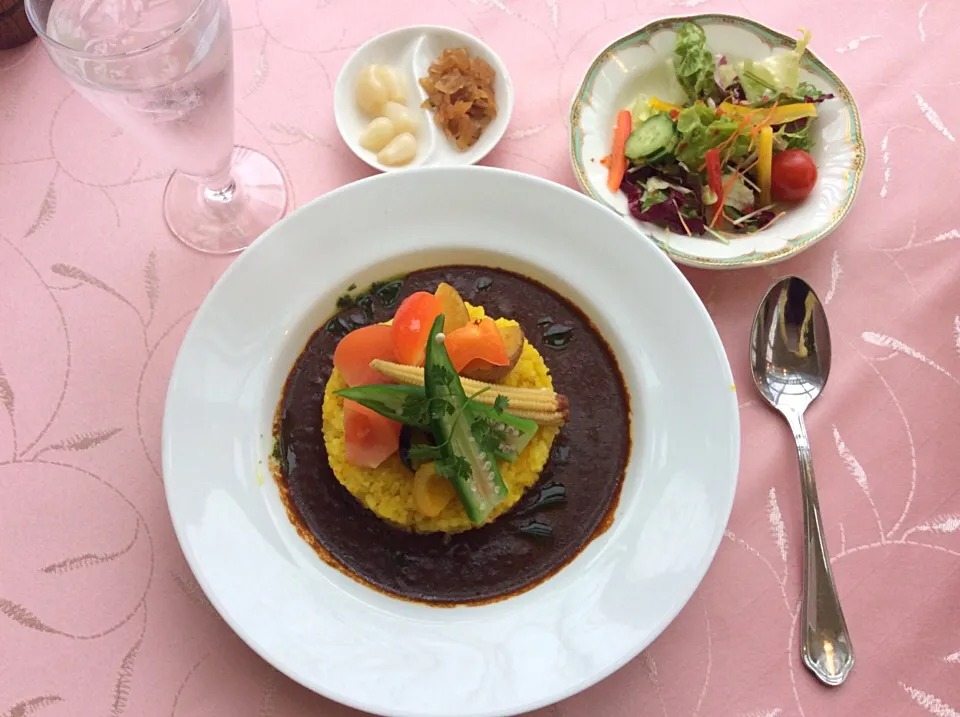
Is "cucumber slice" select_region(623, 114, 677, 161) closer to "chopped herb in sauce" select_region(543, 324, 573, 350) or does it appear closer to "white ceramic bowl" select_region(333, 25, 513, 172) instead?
"white ceramic bowl" select_region(333, 25, 513, 172)

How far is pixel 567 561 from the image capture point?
1590mm

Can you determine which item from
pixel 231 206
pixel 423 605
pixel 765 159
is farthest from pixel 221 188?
pixel 765 159

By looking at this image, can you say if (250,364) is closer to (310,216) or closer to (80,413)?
(310,216)

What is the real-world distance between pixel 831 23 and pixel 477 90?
1.14 m

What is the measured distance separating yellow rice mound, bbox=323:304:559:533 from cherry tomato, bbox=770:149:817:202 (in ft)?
3.01

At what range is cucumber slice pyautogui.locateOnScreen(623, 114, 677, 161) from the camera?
6.21 feet

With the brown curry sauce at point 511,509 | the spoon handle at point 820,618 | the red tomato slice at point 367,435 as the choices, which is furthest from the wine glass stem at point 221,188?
the spoon handle at point 820,618

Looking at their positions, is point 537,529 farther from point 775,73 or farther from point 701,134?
point 775,73

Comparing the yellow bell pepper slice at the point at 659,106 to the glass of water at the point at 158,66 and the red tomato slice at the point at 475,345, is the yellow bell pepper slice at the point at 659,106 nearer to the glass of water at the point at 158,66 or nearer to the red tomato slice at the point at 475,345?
the red tomato slice at the point at 475,345

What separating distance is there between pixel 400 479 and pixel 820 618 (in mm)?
1018

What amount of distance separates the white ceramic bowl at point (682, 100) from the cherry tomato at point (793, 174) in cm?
3

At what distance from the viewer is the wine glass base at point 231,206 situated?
1.85 m

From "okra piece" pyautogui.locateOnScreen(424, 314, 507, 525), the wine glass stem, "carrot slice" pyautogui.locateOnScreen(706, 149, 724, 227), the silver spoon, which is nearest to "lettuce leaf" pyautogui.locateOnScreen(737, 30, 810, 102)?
"carrot slice" pyautogui.locateOnScreen(706, 149, 724, 227)

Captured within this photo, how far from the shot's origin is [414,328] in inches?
62.8
